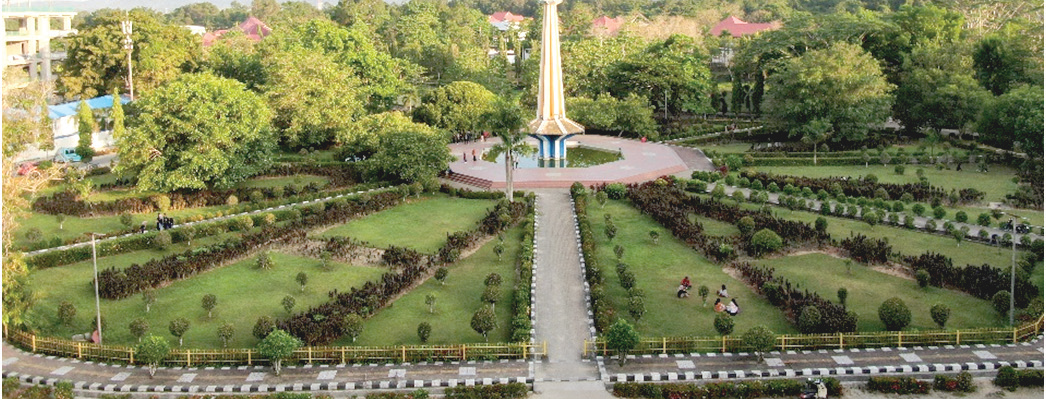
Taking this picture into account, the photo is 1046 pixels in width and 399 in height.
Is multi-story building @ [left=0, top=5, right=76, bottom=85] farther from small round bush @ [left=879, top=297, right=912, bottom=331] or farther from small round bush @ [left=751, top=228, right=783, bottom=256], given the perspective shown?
small round bush @ [left=879, top=297, right=912, bottom=331]

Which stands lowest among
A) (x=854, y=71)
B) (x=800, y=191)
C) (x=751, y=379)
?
(x=751, y=379)

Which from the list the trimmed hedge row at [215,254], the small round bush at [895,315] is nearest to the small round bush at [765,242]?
the small round bush at [895,315]

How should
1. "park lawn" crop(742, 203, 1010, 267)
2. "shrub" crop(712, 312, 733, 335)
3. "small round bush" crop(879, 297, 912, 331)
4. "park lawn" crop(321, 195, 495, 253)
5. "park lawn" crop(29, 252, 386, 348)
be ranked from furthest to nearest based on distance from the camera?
"park lawn" crop(321, 195, 495, 253) → "park lawn" crop(742, 203, 1010, 267) → "park lawn" crop(29, 252, 386, 348) → "small round bush" crop(879, 297, 912, 331) → "shrub" crop(712, 312, 733, 335)

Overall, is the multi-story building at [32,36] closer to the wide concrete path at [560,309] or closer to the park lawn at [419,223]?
the park lawn at [419,223]

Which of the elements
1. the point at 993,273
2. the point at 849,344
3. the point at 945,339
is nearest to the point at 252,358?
the point at 849,344

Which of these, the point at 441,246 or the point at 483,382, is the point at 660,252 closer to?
the point at 441,246

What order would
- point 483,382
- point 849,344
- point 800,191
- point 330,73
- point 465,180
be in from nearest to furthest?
point 483,382 < point 849,344 < point 800,191 < point 465,180 < point 330,73

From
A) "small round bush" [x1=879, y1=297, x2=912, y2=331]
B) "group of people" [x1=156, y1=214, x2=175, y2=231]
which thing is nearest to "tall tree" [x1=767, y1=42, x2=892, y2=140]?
"small round bush" [x1=879, y1=297, x2=912, y2=331]
